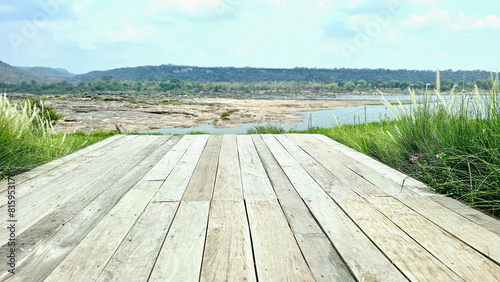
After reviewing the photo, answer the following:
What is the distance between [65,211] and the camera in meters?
1.88

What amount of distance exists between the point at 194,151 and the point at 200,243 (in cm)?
233

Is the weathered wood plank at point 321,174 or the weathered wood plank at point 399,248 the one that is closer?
the weathered wood plank at point 399,248

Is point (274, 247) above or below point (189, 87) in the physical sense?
below

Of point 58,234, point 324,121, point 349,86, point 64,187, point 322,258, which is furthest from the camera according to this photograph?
point 349,86

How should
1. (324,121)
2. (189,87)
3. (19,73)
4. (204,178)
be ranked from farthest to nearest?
1. (189,87)
2. (19,73)
3. (324,121)
4. (204,178)

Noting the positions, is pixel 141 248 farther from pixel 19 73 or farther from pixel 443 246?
pixel 19 73

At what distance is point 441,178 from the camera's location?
2.38 m

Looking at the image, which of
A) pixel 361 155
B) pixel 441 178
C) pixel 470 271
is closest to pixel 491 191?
pixel 441 178

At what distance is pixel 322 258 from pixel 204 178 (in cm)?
140

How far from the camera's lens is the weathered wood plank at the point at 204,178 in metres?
2.14

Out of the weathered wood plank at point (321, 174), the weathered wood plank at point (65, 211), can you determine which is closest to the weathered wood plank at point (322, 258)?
the weathered wood plank at point (321, 174)

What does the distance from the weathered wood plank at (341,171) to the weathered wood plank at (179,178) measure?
113 centimetres

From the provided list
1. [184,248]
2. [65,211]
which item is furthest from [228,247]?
[65,211]

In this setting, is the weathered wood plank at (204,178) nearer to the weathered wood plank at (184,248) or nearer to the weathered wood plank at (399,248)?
the weathered wood plank at (184,248)
